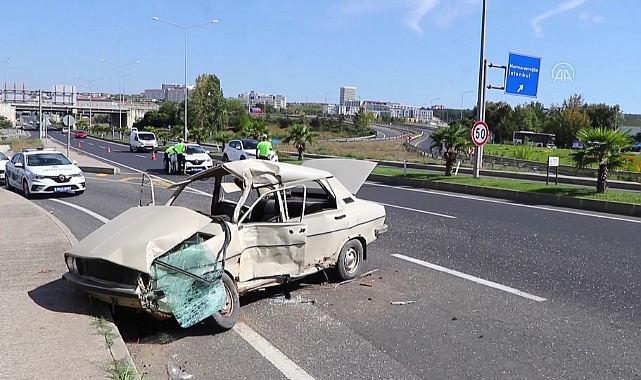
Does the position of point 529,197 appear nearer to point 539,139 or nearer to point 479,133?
point 479,133

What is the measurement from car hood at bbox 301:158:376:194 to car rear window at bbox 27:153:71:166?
12736mm

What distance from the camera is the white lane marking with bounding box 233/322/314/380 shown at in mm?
5117

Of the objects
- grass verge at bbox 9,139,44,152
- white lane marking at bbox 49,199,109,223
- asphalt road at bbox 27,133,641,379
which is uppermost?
asphalt road at bbox 27,133,641,379

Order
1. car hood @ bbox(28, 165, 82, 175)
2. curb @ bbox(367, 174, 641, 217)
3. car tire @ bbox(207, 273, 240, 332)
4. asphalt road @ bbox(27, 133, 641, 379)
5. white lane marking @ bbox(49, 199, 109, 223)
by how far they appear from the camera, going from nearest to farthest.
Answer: asphalt road @ bbox(27, 133, 641, 379), car tire @ bbox(207, 273, 240, 332), white lane marking @ bbox(49, 199, 109, 223), curb @ bbox(367, 174, 641, 217), car hood @ bbox(28, 165, 82, 175)

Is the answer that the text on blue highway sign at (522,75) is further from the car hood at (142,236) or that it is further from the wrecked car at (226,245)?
the car hood at (142,236)

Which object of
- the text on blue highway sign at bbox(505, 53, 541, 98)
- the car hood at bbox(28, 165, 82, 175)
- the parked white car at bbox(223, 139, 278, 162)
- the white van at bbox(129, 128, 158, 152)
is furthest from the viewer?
the white van at bbox(129, 128, 158, 152)

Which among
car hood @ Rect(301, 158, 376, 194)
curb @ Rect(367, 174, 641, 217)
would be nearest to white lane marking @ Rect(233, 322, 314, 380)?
car hood @ Rect(301, 158, 376, 194)

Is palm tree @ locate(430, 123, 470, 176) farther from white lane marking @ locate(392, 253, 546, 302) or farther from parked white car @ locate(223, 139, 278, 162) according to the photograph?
white lane marking @ locate(392, 253, 546, 302)

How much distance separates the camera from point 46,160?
1953cm

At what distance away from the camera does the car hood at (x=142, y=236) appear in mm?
5770

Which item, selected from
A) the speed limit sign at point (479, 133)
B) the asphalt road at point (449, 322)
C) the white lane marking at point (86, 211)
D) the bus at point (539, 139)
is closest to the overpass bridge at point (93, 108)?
the bus at point (539, 139)

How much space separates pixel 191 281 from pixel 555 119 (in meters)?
87.4

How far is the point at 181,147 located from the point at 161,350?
74.6 ft

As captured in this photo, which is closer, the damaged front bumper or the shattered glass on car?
the damaged front bumper
